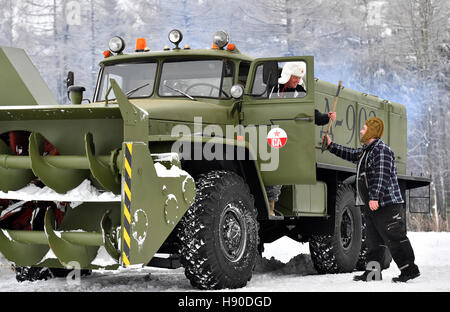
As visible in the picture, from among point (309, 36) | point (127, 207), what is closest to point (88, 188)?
point (127, 207)

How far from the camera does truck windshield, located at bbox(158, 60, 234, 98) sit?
852cm

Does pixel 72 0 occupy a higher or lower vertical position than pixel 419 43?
higher

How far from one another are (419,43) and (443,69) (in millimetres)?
3121

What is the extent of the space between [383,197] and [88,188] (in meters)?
2.95

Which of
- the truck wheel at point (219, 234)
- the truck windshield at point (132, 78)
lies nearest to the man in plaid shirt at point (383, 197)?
the truck wheel at point (219, 234)

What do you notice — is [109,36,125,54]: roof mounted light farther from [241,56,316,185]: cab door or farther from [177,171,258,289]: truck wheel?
[177,171,258,289]: truck wheel

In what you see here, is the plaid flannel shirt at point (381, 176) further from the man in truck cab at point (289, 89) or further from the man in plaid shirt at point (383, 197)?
the man in truck cab at point (289, 89)

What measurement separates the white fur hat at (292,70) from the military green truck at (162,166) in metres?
0.10

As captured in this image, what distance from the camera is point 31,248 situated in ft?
23.5

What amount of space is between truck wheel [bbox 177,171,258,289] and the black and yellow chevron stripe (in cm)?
88

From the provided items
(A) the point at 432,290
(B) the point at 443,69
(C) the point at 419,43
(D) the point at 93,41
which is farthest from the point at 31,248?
(D) the point at 93,41

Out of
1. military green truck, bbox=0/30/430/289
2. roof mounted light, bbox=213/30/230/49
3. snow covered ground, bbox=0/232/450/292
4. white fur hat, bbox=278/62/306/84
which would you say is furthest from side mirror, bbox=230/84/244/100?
snow covered ground, bbox=0/232/450/292

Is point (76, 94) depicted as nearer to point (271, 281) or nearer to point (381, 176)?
point (271, 281)

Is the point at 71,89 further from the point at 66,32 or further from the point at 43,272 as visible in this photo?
the point at 66,32
